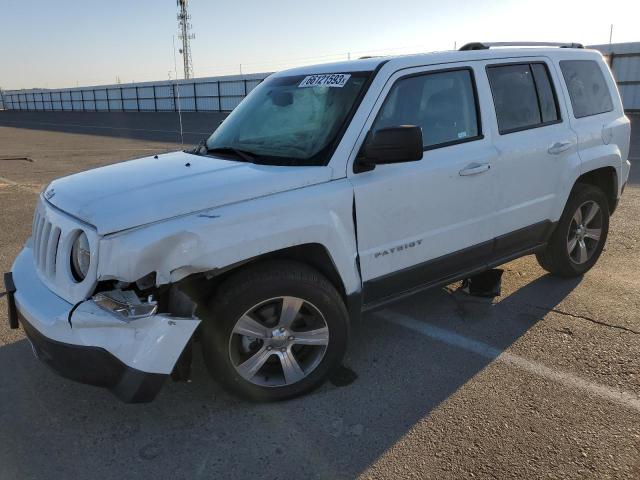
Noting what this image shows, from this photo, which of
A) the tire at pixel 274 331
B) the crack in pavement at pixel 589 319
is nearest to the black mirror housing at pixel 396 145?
the tire at pixel 274 331

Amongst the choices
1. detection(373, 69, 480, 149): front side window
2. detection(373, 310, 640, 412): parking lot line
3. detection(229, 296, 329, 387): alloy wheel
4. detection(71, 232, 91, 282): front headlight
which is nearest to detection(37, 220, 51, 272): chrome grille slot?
detection(71, 232, 91, 282): front headlight

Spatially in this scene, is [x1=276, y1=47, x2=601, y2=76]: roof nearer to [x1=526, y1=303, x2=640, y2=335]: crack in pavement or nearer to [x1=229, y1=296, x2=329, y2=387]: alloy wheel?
[x1=229, y1=296, x2=329, y2=387]: alloy wheel

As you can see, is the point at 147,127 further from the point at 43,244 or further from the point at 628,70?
the point at 43,244

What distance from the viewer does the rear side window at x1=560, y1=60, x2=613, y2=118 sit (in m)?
4.46

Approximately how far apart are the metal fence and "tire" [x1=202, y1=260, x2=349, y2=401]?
25.7 meters

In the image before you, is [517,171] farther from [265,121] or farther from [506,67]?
[265,121]

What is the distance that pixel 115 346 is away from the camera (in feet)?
8.29

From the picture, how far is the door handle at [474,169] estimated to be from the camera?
3.58 metres

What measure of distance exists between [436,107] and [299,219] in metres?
1.38

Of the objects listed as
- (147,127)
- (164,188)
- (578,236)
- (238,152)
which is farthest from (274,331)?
(147,127)

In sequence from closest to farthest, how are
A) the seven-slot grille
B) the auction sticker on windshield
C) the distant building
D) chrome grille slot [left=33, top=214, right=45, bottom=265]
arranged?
the seven-slot grille
chrome grille slot [left=33, top=214, right=45, bottom=265]
the auction sticker on windshield
the distant building

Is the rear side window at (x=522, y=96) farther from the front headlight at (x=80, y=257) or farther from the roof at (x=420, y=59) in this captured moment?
the front headlight at (x=80, y=257)

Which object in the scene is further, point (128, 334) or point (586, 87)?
point (586, 87)

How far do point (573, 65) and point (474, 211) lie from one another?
6.04 ft
